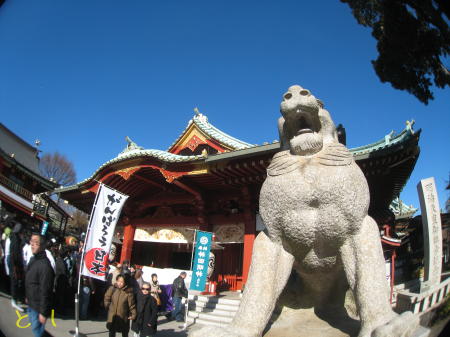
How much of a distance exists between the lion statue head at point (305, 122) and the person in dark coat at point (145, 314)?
140 inches

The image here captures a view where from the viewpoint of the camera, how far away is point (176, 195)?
10.4 meters

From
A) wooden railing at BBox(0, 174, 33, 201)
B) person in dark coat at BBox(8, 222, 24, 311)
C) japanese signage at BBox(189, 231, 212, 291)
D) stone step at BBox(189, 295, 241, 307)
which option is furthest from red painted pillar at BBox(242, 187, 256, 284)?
person in dark coat at BBox(8, 222, 24, 311)

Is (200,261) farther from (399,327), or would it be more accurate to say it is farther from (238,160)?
(399,327)

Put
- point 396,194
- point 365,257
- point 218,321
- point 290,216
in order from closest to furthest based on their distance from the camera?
point 365,257, point 290,216, point 218,321, point 396,194

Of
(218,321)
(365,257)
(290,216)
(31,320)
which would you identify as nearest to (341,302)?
(365,257)

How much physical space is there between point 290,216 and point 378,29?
1.50 metres

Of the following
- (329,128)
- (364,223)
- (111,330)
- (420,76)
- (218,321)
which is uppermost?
(420,76)

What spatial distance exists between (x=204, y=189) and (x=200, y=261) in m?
2.54

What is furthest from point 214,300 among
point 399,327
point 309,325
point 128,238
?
point 399,327

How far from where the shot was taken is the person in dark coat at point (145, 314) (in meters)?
4.70

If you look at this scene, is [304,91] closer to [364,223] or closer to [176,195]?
[364,223]

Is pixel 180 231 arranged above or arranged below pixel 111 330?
above

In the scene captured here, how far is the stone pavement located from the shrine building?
2.25 meters

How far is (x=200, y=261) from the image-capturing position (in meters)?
7.26
